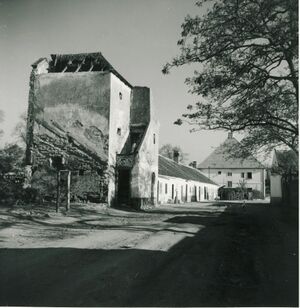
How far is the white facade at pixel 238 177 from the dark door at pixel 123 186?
4509cm

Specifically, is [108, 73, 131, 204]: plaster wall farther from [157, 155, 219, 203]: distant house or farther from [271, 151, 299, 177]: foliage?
[271, 151, 299, 177]: foliage

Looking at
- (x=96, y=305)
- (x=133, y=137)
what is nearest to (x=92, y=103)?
(x=133, y=137)

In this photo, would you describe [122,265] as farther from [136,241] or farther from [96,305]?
[136,241]

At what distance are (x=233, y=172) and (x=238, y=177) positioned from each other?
146 centimetres

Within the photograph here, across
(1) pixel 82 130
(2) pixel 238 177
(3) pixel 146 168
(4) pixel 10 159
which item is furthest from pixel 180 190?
(2) pixel 238 177

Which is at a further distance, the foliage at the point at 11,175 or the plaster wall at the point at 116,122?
the plaster wall at the point at 116,122

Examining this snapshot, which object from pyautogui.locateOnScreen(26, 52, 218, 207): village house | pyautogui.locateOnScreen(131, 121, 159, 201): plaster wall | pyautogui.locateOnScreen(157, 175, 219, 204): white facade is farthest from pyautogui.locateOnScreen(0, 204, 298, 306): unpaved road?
pyautogui.locateOnScreen(157, 175, 219, 204): white facade

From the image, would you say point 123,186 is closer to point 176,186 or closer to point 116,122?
point 116,122

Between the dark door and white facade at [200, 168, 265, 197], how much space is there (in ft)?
148

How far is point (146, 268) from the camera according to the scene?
6801mm

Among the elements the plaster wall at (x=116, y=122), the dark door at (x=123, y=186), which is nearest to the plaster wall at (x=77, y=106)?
the plaster wall at (x=116, y=122)

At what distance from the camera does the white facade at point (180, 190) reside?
114 feet

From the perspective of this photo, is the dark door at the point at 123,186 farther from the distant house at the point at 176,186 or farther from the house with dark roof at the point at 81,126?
the distant house at the point at 176,186

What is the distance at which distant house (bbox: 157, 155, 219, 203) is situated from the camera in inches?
1382
